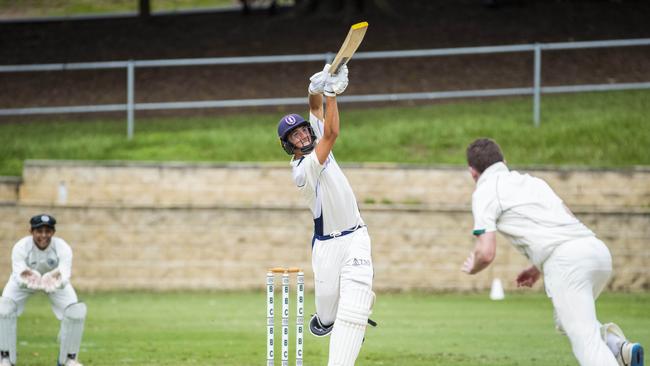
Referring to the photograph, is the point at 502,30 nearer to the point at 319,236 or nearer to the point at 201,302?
the point at 201,302

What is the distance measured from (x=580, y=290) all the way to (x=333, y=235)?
84.4 inches

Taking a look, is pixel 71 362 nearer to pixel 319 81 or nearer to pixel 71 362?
pixel 71 362

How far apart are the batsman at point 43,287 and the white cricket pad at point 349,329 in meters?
3.85

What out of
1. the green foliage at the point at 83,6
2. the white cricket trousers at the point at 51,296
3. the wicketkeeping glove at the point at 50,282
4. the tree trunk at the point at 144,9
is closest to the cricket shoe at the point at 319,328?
the wicketkeeping glove at the point at 50,282

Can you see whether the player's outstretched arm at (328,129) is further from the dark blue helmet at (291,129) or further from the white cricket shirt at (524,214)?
the white cricket shirt at (524,214)

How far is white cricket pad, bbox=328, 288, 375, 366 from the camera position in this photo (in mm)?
9281

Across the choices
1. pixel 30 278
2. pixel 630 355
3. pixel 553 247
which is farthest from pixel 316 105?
pixel 30 278

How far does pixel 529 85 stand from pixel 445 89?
1.84 m

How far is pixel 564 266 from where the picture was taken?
8500mm

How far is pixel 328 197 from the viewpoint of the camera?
9.57m

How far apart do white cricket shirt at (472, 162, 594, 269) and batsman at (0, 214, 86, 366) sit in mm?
5289

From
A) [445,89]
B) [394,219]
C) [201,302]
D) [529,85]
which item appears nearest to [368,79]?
[445,89]

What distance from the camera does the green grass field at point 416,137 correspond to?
72.1 feet

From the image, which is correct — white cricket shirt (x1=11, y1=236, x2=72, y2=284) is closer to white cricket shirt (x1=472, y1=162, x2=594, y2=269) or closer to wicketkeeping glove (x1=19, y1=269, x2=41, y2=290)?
wicketkeeping glove (x1=19, y1=269, x2=41, y2=290)
